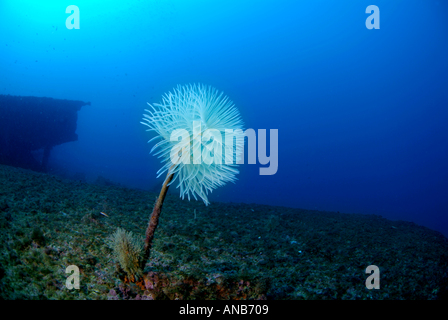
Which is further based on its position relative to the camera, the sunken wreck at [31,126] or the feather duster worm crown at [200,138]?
the sunken wreck at [31,126]

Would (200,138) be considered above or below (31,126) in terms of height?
below

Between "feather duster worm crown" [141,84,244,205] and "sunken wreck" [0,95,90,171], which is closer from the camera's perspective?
"feather duster worm crown" [141,84,244,205]

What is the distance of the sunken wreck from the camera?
12.9 m

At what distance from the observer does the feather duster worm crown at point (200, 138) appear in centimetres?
243

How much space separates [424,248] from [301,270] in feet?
12.8

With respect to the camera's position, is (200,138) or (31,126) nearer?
(200,138)

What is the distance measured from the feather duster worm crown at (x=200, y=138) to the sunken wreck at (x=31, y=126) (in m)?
15.2

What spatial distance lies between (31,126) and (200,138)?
1674 cm

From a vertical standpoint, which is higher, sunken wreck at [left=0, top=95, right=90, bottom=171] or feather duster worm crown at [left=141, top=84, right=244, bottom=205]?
sunken wreck at [left=0, top=95, right=90, bottom=171]

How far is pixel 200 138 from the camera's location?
241 centimetres

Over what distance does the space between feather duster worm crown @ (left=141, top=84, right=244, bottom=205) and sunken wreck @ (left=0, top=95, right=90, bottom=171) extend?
15.2m
